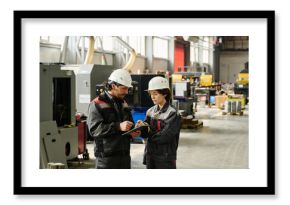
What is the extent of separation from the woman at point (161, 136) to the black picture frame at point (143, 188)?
23cm

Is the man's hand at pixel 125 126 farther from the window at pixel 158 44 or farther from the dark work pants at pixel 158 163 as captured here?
the window at pixel 158 44

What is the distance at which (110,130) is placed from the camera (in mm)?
2902

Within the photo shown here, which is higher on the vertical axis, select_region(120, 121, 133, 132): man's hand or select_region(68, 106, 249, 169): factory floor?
select_region(120, 121, 133, 132): man's hand

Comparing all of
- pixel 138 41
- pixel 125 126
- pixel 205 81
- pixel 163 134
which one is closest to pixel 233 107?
pixel 205 81

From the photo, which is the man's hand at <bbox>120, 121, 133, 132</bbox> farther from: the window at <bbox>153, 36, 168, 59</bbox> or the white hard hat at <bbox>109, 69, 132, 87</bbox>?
the window at <bbox>153, 36, 168, 59</bbox>

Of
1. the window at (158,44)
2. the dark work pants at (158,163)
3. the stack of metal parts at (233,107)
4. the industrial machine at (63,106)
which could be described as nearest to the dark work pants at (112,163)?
the dark work pants at (158,163)

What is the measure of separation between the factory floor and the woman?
0.08m

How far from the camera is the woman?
117 inches

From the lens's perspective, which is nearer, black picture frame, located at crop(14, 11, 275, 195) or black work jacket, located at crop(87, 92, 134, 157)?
black picture frame, located at crop(14, 11, 275, 195)

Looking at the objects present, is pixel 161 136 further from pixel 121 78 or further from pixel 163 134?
pixel 121 78

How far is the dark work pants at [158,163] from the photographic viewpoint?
294 centimetres

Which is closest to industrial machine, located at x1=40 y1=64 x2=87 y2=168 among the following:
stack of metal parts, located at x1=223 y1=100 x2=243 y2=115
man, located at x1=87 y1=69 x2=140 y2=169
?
man, located at x1=87 y1=69 x2=140 y2=169
